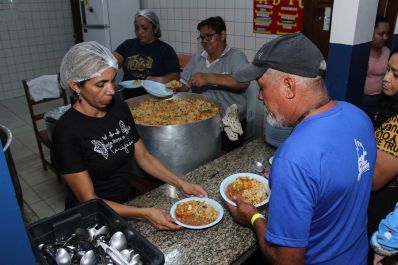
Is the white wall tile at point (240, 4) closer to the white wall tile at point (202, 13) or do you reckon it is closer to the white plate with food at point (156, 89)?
the white wall tile at point (202, 13)

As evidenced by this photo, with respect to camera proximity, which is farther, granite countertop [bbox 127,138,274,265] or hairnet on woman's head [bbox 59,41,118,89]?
hairnet on woman's head [bbox 59,41,118,89]

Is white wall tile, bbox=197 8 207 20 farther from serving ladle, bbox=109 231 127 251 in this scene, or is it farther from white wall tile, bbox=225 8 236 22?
serving ladle, bbox=109 231 127 251

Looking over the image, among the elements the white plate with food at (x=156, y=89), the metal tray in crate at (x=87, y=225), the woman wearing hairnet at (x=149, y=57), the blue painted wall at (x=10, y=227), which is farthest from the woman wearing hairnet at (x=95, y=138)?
the woman wearing hairnet at (x=149, y=57)

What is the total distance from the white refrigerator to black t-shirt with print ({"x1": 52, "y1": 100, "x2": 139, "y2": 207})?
346cm

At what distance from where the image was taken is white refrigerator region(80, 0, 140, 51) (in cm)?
477

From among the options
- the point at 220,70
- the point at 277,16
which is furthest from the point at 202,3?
the point at 220,70

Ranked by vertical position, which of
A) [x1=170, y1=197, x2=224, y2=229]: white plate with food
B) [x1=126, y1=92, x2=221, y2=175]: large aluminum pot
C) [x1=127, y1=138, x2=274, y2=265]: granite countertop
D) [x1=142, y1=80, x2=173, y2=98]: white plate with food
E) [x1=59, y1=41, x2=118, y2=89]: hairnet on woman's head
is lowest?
[x1=127, y1=138, x2=274, y2=265]: granite countertop

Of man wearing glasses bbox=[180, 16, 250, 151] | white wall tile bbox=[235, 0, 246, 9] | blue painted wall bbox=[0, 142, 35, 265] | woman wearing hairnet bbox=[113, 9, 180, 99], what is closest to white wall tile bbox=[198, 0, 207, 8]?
white wall tile bbox=[235, 0, 246, 9]

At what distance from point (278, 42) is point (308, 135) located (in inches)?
13.2

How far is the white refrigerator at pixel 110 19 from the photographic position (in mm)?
4766

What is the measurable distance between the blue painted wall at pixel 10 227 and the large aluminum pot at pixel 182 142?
1189 millimetres

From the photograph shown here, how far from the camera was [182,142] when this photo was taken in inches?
76.3

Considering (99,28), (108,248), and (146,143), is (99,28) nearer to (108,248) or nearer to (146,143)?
(146,143)

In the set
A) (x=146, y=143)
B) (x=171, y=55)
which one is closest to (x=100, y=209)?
(x=146, y=143)
